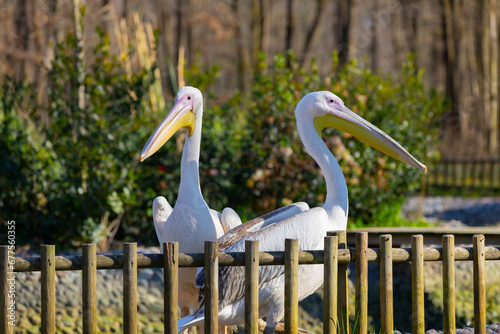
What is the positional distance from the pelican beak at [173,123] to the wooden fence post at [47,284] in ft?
3.31

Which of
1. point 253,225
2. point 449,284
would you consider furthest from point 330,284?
point 449,284

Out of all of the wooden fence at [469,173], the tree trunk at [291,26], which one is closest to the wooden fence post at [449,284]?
the tree trunk at [291,26]

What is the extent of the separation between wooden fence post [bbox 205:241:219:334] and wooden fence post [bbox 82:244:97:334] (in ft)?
1.62

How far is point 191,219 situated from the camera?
12.4ft

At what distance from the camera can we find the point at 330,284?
3125mm

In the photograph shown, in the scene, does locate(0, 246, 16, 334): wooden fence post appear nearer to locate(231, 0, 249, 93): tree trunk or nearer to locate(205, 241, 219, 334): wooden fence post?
locate(205, 241, 219, 334): wooden fence post

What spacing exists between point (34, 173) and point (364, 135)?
3.82 m

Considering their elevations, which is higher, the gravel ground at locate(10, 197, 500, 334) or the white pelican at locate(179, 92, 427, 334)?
the white pelican at locate(179, 92, 427, 334)

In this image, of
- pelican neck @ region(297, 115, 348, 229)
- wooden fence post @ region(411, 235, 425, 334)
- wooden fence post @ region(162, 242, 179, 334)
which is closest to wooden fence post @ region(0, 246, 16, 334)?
wooden fence post @ region(162, 242, 179, 334)

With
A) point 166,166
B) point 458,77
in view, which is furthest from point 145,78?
point 458,77

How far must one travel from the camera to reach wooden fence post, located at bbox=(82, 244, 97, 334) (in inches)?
113

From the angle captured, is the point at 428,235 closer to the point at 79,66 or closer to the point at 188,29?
the point at 79,66

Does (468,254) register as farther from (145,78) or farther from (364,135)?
(145,78)

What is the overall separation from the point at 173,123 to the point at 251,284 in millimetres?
1349
